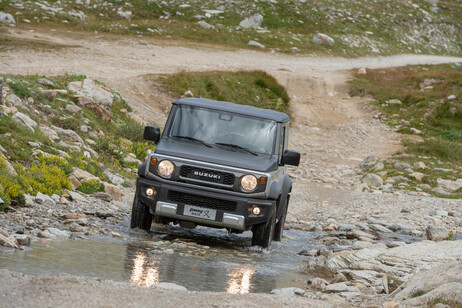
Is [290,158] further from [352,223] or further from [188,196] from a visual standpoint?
[352,223]

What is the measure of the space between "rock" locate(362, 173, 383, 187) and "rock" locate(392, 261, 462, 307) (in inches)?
484

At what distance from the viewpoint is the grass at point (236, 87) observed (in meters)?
25.8

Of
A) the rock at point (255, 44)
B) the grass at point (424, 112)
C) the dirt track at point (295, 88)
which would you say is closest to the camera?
the dirt track at point (295, 88)

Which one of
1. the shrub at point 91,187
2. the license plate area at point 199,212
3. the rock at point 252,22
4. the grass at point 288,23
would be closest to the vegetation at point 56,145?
the shrub at point 91,187

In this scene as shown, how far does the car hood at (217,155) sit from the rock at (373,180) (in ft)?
33.6

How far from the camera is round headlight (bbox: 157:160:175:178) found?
980 centimetres

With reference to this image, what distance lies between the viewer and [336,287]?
7973 mm

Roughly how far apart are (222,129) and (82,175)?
12.1 feet

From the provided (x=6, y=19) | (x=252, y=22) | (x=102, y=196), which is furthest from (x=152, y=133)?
(x=252, y=22)

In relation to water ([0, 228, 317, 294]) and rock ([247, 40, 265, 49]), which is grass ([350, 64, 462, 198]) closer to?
rock ([247, 40, 265, 49])

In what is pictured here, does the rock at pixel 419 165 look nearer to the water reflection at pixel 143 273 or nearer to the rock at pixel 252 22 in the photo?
the water reflection at pixel 143 273

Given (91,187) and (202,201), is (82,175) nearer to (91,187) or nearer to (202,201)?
(91,187)

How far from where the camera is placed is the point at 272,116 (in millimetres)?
10875

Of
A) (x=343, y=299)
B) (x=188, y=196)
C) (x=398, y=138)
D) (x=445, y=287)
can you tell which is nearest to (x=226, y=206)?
(x=188, y=196)
